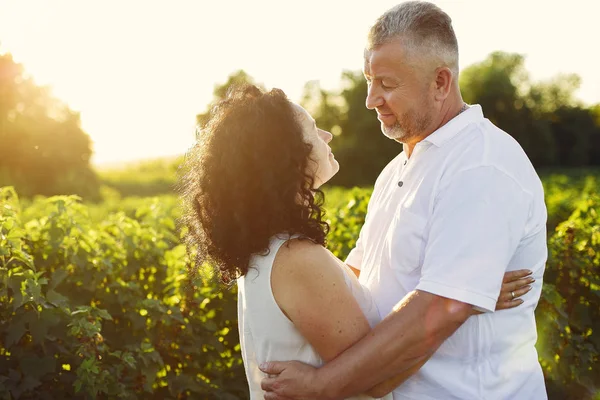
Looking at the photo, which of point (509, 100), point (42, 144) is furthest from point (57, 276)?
point (509, 100)

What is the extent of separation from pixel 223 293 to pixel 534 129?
3074 inches

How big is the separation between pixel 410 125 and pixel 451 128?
0.21 m

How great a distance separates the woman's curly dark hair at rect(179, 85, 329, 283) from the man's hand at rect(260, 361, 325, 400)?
0.40m

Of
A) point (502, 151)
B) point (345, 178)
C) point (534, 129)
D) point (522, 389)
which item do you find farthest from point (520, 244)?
point (534, 129)

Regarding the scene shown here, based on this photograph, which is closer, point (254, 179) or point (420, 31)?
point (254, 179)

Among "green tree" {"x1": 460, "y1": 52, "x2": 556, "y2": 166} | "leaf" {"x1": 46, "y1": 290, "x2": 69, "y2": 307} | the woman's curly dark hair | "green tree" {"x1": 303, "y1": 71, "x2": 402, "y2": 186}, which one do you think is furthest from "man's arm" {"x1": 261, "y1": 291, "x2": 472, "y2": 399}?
"green tree" {"x1": 460, "y1": 52, "x2": 556, "y2": 166}

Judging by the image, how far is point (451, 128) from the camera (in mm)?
2814

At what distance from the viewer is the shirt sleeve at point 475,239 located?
7.83 ft

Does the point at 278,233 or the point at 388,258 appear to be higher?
the point at 278,233

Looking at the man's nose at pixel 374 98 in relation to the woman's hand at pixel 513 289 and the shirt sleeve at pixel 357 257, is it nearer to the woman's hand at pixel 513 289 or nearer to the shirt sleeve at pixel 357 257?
the shirt sleeve at pixel 357 257

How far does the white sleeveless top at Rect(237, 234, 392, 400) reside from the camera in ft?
8.27

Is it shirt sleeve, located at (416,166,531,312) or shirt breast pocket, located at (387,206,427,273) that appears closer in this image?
shirt sleeve, located at (416,166,531,312)

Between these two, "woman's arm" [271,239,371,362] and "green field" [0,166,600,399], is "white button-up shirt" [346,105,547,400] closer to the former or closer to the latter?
"woman's arm" [271,239,371,362]

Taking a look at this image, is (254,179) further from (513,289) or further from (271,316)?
(513,289)
